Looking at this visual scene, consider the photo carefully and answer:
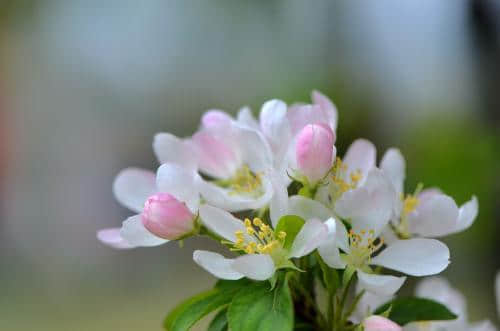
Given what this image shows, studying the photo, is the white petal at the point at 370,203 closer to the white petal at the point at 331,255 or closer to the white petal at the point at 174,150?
the white petal at the point at 331,255

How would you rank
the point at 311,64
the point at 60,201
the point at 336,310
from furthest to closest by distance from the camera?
the point at 60,201
the point at 311,64
the point at 336,310

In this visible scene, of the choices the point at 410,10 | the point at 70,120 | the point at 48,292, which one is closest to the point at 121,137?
the point at 70,120

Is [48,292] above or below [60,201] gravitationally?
below

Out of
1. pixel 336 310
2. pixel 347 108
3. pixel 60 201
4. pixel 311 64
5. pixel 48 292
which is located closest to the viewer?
pixel 336 310

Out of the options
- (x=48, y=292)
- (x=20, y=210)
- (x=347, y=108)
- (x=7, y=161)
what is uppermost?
(x=347, y=108)

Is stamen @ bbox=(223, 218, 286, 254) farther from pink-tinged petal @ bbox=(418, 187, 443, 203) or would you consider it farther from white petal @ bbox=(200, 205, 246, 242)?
pink-tinged petal @ bbox=(418, 187, 443, 203)

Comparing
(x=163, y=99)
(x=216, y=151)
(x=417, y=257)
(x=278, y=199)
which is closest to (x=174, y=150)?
(x=216, y=151)

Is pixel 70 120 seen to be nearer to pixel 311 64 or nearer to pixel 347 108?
pixel 311 64
